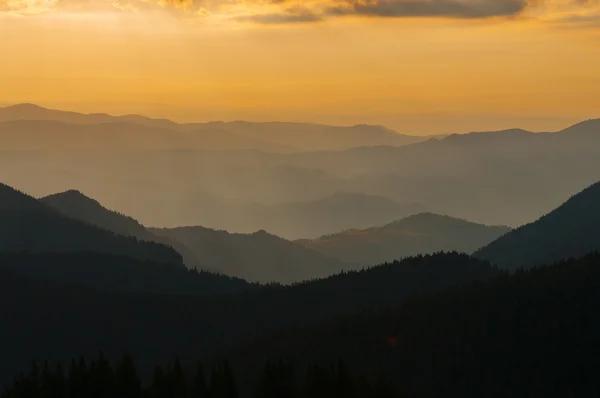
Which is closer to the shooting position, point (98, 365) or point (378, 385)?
point (98, 365)

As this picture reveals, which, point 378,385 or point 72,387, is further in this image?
point 378,385

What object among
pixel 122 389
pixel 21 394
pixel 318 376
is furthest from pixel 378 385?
pixel 21 394

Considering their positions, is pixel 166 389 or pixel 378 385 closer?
pixel 166 389

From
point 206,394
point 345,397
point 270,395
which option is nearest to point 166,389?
point 206,394

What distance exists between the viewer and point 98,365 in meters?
158

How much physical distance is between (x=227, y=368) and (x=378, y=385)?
3112 cm

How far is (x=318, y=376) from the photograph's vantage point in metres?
159

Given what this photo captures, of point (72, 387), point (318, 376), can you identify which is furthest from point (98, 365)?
point (318, 376)

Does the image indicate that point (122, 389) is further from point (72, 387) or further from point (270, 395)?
point (270, 395)

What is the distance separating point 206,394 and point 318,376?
664 inches

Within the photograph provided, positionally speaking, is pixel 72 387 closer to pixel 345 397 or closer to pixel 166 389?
pixel 166 389

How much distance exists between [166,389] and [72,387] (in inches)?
549

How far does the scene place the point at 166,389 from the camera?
520 feet

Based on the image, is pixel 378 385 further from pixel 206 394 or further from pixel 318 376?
pixel 206 394
